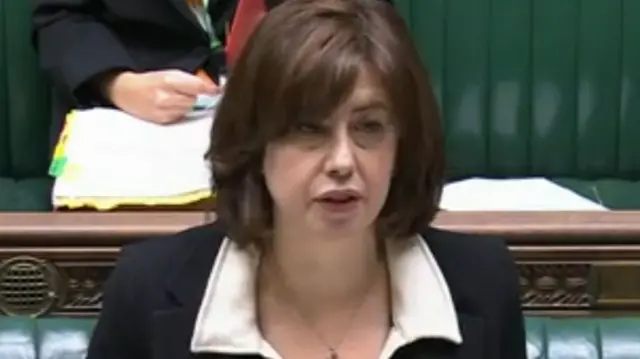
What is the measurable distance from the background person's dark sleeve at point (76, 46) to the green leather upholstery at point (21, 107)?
0.53 ft

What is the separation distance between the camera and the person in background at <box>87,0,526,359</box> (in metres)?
1.26

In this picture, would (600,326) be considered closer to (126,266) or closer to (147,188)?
(126,266)

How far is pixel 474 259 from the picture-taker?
1413 mm

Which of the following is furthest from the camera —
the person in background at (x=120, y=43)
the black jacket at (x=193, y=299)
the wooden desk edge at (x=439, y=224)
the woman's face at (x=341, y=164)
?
the person in background at (x=120, y=43)

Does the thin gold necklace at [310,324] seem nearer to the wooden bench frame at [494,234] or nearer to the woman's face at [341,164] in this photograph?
the woman's face at [341,164]

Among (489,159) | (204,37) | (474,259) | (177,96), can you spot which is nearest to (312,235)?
Answer: (474,259)

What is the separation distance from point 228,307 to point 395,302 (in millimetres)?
168

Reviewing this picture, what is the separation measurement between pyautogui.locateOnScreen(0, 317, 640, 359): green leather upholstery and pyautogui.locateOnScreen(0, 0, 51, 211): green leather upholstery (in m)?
1.17

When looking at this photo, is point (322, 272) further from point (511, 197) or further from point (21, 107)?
point (21, 107)

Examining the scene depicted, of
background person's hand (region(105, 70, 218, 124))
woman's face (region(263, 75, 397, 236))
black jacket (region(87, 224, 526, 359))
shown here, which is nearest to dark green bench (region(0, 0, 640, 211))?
background person's hand (region(105, 70, 218, 124))

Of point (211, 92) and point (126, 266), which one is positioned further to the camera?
point (211, 92)

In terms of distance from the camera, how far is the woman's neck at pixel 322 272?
133cm

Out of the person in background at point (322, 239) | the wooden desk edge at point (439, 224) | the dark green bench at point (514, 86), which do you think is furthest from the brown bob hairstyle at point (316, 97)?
the dark green bench at point (514, 86)

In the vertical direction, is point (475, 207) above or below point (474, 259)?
below
